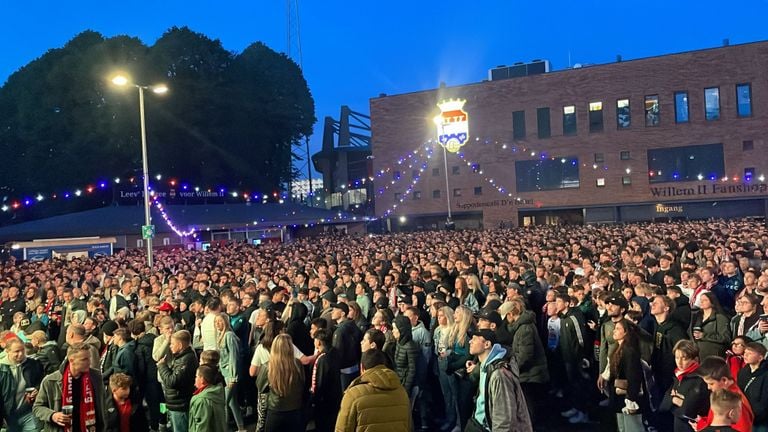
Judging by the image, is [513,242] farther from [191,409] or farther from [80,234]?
[80,234]

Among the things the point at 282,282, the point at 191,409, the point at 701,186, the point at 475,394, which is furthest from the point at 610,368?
the point at 701,186

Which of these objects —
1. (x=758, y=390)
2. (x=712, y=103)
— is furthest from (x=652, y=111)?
(x=758, y=390)

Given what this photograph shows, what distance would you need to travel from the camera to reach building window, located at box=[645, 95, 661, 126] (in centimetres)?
4094

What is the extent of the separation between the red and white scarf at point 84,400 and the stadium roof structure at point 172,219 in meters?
27.6

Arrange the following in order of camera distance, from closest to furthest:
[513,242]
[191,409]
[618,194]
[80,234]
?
[191,409] → [513,242] → [80,234] → [618,194]

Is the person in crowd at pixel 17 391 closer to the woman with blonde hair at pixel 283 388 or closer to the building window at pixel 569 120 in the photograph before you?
the woman with blonde hair at pixel 283 388

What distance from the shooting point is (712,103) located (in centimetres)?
3966

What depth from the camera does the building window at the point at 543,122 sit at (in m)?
43.9

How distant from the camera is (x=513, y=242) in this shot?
64.7 ft

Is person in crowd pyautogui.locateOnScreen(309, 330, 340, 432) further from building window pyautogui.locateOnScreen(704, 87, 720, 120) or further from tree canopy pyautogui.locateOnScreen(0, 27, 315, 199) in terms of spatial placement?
building window pyautogui.locateOnScreen(704, 87, 720, 120)

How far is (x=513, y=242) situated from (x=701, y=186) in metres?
25.8

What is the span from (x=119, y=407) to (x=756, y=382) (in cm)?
538

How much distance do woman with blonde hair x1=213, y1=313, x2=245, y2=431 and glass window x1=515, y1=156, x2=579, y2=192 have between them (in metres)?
38.7

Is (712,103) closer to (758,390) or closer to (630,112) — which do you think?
(630,112)
